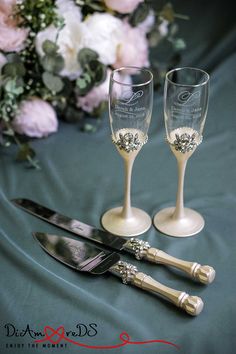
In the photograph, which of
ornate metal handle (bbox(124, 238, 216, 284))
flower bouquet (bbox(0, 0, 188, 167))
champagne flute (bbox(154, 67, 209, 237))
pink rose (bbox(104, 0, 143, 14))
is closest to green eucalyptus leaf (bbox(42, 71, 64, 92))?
flower bouquet (bbox(0, 0, 188, 167))

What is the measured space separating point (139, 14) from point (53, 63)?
266 millimetres

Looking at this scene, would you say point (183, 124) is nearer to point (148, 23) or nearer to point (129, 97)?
point (129, 97)

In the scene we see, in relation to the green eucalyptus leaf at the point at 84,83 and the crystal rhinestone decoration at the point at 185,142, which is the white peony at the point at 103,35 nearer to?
the green eucalyptus leaf at the point at 84,83

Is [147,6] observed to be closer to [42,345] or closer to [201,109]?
[201,109]

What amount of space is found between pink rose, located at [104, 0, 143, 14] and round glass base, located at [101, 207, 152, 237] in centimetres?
52

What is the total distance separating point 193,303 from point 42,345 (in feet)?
0.70

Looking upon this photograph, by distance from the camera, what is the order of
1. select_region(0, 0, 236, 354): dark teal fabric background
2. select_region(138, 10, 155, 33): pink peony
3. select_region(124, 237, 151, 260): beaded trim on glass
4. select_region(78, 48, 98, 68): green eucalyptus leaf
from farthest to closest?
select_region(138, 10, 155, 33): pink peony
select_region(78, 48, 98, 68): green eucalyptus leaf
select_region(124, 237, 151, 260): beaded trim on glass
select_region(0, 0, 236, 354): dark teal fabric background

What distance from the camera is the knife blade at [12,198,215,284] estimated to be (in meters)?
0.86

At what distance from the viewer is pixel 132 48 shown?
1.36 meters

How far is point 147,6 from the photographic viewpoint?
1384 millimetres

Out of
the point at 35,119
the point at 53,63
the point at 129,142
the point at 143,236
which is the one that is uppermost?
the point at 53,63

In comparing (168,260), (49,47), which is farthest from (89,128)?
(168,260)

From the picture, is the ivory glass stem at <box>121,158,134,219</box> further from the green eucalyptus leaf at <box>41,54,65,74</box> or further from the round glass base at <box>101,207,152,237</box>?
the green eucalyptus leaf at <box>41,54,65,74</box>

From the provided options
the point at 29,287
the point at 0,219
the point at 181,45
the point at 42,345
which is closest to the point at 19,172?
the point at 0,219
